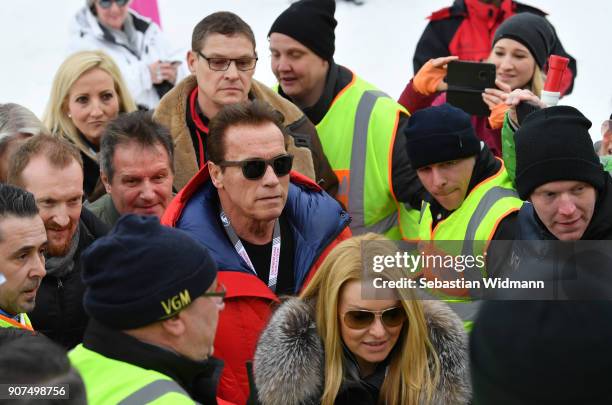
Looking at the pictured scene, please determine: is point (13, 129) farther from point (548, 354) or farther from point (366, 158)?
point (548, 354)

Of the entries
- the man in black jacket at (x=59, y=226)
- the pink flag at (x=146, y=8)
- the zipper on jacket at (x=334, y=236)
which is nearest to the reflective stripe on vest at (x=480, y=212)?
the zipper on jacket at (x=334, y=236)

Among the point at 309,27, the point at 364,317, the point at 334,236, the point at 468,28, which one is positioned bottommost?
the point at 364,317

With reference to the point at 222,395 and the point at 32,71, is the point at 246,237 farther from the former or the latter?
the point at 32,71

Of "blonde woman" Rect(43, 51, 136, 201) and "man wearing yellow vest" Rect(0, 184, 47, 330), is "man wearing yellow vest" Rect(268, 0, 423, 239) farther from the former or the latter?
"man wearing yellow vest" Rect(0, 184, 47, 330)

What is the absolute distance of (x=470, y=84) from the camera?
18.4 feet

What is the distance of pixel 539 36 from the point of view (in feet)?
19.6

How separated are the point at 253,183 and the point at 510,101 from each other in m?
1.29

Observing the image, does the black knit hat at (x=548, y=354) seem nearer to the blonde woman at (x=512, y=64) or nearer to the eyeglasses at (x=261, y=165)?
the eyeglasses at (x=261, y=165)

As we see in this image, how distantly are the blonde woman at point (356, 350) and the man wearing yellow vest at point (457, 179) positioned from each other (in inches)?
30.3

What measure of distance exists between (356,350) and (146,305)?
1.08 metres

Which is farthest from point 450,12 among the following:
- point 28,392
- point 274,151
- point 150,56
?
point 28,392

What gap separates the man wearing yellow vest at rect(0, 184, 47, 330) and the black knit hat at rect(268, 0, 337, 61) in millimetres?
2297

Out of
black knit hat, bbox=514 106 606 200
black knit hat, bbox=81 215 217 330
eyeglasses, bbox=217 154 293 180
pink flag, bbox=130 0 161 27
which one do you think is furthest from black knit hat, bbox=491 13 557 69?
pink flag, bbox=130 0 161 27

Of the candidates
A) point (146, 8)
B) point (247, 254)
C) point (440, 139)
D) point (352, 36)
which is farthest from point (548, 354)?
point (352, 36)
